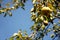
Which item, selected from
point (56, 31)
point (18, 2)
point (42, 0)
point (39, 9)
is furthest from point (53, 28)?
point (39, 9)

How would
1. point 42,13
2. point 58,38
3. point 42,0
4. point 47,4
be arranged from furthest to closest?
point 58,38, point 42,0, point 47,4, point 42,13

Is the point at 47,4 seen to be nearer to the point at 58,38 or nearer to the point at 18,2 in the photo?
the point at 18,2

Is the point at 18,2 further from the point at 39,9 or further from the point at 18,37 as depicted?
the point at 39,9

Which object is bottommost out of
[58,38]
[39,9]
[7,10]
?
[58,38]

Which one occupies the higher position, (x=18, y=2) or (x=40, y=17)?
(x=18, y=2)

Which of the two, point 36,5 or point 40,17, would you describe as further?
point 36,5

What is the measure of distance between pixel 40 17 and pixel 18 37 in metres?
0.52

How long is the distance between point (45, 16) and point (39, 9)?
0.45 feet

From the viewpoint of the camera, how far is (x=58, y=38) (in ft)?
12.6

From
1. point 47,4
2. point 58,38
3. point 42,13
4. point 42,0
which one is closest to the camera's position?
point 42,13

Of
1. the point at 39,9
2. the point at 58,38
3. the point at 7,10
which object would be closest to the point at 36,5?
the point at 39,9

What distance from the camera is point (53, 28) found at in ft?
13.1

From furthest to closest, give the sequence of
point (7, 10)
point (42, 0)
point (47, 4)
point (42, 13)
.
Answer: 1. point (7, 10)
2. point (42, 0)
3. point (47, 4)
4. point (42, 13)

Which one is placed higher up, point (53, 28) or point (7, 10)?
point (7, 10)
